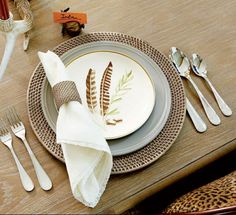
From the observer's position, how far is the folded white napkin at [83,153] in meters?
0.83

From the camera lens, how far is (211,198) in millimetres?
919

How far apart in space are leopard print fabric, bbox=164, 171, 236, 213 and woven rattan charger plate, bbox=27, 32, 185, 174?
0.14 m

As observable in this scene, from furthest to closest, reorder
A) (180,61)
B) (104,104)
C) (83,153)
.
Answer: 1. (180,61)
2. (104,104)
3. (83,153)

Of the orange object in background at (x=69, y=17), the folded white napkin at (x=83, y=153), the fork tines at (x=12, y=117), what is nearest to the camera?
the folded white napkin at (x=83, y=153)

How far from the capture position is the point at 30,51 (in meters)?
1.04

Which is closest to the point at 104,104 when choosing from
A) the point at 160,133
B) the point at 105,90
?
the point at 105,90

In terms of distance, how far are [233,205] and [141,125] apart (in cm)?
25

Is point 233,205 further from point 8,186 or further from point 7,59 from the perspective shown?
point 7,59

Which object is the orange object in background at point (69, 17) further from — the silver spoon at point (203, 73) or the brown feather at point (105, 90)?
the silver spoon at point (203, 73)

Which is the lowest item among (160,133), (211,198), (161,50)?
(211,198)

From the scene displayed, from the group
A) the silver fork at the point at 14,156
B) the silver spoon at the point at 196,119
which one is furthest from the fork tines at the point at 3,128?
the silver spoon at the point at 196,119

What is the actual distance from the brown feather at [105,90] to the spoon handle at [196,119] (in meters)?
0.19

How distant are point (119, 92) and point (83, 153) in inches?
7.7

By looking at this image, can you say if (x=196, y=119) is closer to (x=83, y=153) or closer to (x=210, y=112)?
(x=210, y=112)
